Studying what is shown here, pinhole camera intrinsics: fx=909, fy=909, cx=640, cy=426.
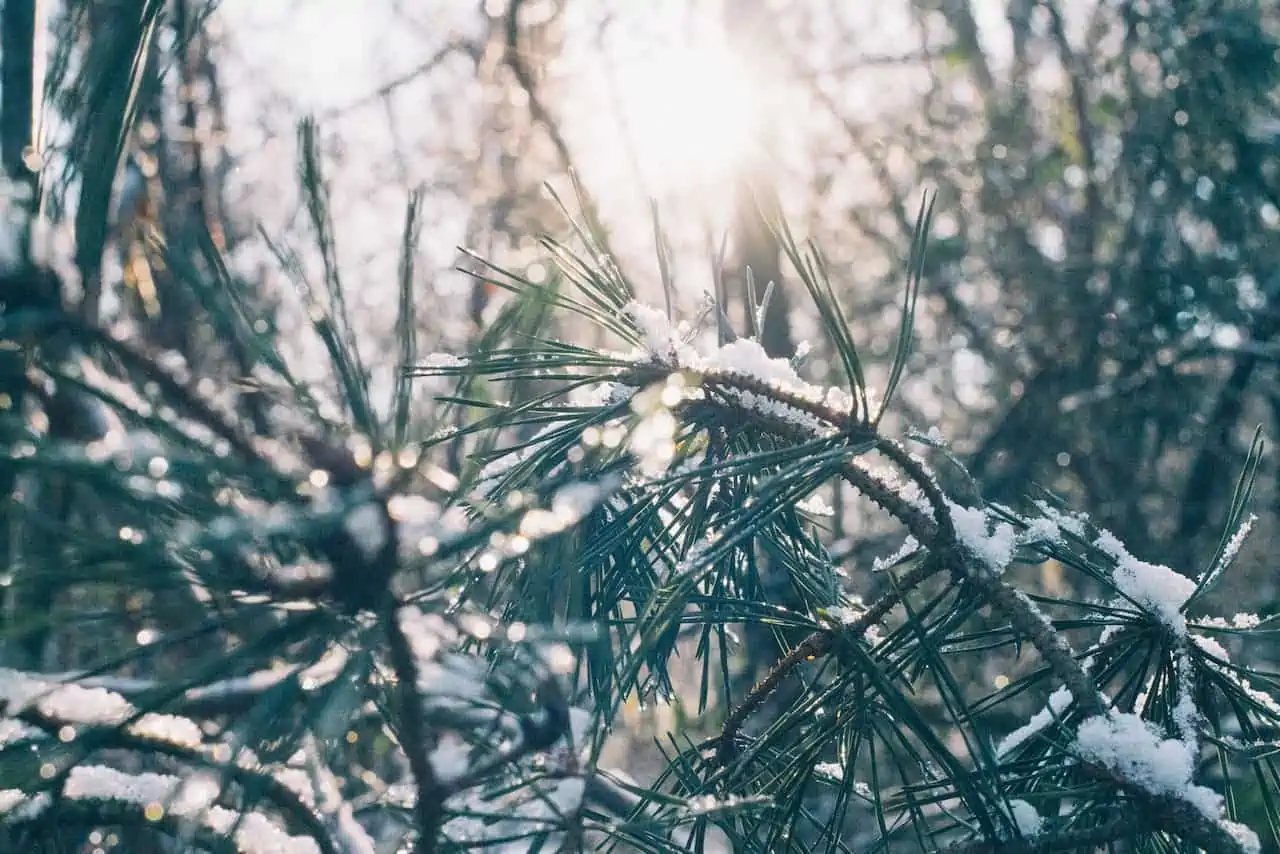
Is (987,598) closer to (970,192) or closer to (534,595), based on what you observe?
(534,595)

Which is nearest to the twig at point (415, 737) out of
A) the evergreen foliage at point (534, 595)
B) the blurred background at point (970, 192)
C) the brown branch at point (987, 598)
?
the evergreen foliage at point (534, 595)

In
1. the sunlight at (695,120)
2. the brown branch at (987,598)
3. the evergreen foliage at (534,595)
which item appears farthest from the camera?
the sunlight at (695,120)

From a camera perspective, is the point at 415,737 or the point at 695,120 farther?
the point at 695,120

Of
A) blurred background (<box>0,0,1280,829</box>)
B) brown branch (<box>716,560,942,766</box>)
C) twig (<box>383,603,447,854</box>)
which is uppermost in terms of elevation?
blurred background (<box>0,0,1280,829</box>)

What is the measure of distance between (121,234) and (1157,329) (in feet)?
9.02

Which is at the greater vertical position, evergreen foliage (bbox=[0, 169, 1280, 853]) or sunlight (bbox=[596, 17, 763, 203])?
sunlight (bbox=[596, 17, 763, 203])

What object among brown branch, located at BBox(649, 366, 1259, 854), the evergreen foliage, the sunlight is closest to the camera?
the evergreen foliage

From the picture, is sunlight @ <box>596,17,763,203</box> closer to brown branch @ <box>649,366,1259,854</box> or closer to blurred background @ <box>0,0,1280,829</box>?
blurred background @ <box>0,0,1280,829</box>

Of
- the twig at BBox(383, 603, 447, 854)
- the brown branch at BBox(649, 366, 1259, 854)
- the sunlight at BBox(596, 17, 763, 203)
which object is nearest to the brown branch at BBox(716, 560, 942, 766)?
the brown branch at BBox(649, 366, 1259, 854)

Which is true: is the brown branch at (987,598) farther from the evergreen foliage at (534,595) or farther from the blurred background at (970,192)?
the blurred background at (970,192)

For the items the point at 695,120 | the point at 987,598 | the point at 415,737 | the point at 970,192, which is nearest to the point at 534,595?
the point at 415,737

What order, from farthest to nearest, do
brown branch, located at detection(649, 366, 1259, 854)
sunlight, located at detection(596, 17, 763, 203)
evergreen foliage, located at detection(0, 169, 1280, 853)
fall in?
sunlight, located at detection(596, 17, 763, 203)
brown branch, located at detection(649, 366, 1259, 854)
evergreen foliage, located at detection(0, 169, 1280, 853)

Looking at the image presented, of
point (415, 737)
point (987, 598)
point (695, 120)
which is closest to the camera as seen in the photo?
point (415, 737)

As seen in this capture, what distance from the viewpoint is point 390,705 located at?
1.65 feet
